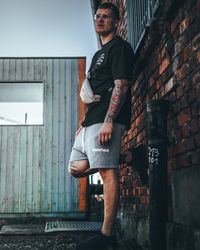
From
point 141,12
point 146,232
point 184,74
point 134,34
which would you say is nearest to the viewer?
point 184,74

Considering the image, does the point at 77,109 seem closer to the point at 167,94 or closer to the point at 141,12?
the point at 141,12

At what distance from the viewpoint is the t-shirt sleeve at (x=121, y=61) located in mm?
2705

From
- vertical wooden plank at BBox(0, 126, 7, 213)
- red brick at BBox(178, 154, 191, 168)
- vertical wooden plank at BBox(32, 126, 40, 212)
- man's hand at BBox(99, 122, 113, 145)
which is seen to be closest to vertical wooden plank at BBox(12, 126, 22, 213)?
vertical wooden plank at BBox(0, 126, 7, 213)

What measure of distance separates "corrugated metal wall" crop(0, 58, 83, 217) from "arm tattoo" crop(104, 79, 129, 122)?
4.15 meters

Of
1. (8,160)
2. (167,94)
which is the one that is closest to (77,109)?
(8,160)

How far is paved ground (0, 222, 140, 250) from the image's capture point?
3.45m

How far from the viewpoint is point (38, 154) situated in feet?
22.2

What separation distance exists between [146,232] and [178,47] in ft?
4.91

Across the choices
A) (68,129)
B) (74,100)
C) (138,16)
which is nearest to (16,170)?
(68,129)

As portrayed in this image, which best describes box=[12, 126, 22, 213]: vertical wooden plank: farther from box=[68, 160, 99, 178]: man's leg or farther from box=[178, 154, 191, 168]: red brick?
box=[178, 154, 191, 168]: red brick

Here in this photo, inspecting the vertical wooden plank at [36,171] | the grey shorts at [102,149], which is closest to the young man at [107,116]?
the grey shorts at [102,149]

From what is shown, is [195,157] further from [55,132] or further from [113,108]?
[55,132]

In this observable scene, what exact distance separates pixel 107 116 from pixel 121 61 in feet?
1.36

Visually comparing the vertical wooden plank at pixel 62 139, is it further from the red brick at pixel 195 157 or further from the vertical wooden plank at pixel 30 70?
the red brick at pixel 195 157
